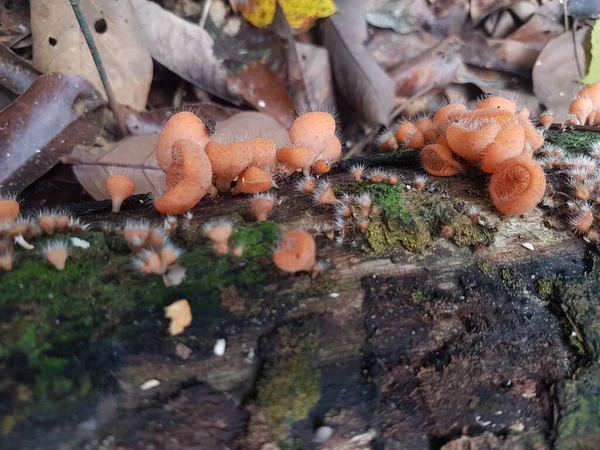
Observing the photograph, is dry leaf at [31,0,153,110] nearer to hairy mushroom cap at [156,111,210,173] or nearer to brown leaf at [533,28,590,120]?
hairy mushroom cap at [156,111,210,173]

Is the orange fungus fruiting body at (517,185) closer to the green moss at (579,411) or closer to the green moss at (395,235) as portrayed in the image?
the green moss at (395,235)

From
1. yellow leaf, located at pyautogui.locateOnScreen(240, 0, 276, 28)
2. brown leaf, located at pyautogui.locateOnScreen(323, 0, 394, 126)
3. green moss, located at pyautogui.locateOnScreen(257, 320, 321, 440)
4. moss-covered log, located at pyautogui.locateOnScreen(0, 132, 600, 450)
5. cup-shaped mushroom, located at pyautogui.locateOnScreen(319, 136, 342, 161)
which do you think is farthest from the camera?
yellow leaf, located at pyautogui.locateOnScreen(240, 0, 276, 28)

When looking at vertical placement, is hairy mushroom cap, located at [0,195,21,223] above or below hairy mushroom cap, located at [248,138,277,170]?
above

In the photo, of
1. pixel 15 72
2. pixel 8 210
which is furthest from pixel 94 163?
pixel 8 210

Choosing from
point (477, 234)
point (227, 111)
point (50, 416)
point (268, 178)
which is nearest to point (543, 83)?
point (227, 111)

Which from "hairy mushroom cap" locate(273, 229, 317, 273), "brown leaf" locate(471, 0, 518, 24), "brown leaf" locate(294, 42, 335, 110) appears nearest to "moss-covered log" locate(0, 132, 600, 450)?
"hairy mushroom cap" locate(273, 229, 317, 273)

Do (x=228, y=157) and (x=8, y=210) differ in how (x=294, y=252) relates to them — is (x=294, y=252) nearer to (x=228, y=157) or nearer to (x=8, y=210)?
(x=228, y=157)
